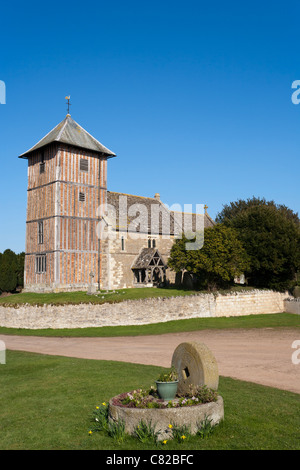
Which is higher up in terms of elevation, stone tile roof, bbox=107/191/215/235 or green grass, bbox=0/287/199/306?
stone tile roof, bbox=107/191/215/235

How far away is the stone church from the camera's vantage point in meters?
37.6

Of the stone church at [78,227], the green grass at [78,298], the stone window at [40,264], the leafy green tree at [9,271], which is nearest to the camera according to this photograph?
the green grass at [78,298]

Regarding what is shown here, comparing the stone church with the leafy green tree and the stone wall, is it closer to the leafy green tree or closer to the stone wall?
the stone wall

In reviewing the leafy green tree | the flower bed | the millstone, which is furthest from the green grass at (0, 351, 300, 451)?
the leafy green tree

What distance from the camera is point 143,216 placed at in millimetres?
45406

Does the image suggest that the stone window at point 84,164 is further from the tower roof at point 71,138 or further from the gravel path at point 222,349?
the gravel path at point 222,349

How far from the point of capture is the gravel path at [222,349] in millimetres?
14328

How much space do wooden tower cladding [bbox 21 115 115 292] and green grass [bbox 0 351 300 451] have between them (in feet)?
73.8

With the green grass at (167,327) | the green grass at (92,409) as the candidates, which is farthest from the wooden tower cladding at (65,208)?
the green grass at (92,409)

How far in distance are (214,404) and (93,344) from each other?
1511 centimetres

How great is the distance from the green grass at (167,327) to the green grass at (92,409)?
11.5 m

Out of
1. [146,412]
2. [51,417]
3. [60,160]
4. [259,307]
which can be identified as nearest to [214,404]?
[146,412]

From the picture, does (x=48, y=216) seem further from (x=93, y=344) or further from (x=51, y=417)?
(x=51, y=417)
